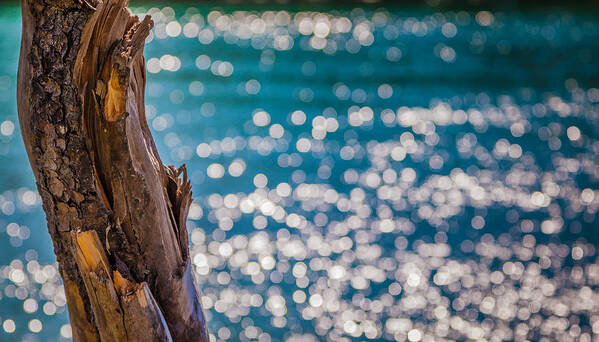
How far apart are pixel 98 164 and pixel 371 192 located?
8.03 meters

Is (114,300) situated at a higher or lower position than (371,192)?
higher

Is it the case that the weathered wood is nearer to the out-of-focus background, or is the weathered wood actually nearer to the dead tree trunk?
the dead tree trunk

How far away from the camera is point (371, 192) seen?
387 inches

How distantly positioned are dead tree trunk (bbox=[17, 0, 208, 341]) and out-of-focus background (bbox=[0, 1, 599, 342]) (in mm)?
4525

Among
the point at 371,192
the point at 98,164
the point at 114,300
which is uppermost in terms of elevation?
the point at 98,164

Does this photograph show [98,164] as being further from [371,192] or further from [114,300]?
[371,192]

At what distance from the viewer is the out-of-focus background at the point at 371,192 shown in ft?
22.4

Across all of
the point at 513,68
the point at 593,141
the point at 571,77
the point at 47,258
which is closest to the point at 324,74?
the point at 513,68

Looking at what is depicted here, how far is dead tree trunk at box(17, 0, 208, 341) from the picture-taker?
6.11ft

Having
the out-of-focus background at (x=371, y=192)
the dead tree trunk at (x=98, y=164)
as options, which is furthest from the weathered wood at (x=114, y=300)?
the out-of-focus background at (x=371, y=192)

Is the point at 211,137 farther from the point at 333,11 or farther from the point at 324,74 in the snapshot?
the point at 333,11

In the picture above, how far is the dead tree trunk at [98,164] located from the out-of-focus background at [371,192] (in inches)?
178

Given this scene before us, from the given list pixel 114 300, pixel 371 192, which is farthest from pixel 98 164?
pixel 371 192

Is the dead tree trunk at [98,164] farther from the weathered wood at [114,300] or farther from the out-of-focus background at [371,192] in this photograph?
the out-of-focus background at [371,192]
